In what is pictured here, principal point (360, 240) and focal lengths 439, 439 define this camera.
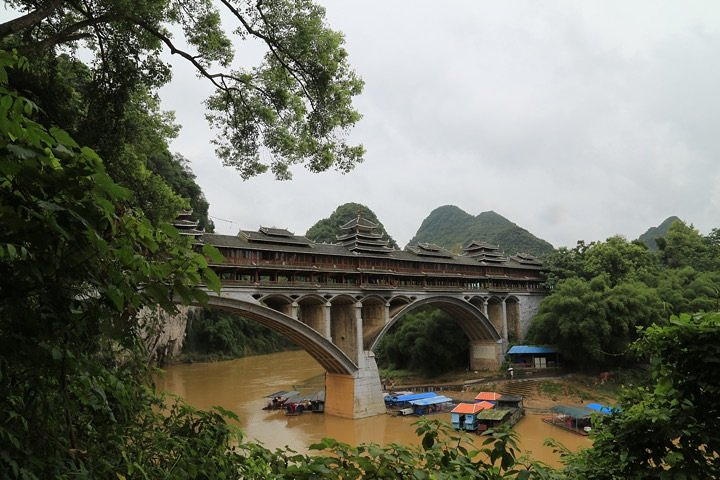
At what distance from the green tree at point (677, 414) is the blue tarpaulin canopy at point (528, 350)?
27.6 meters

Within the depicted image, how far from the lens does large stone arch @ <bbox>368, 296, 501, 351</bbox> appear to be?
89.2 feet

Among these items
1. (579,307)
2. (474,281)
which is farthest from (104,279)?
(474,281)

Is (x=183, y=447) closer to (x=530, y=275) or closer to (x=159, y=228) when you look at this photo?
(x=159, y=228)

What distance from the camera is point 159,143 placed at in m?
10.7

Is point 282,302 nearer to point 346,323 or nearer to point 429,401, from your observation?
point 346,323

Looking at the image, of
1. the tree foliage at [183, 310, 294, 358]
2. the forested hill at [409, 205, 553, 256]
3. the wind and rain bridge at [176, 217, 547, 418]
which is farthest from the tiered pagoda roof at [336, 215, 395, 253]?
the forested hill at [409, 205, 553, 256]

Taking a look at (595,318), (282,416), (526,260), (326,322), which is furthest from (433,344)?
(282,416)

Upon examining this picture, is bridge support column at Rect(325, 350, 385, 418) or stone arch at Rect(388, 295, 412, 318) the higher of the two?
stone arch at Rect(388, 295, 412, 318)

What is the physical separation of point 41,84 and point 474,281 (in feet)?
92.1

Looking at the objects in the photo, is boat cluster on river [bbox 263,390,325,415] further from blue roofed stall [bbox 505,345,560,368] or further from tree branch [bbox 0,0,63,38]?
tree branch [bbox 0,0,63,38]

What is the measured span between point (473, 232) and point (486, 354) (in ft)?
229

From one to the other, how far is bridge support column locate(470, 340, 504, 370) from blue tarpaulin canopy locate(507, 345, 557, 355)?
104cm

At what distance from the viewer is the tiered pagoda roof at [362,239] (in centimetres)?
2483

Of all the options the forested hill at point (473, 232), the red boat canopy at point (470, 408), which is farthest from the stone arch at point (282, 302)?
the forested hill at point (473, 232)
